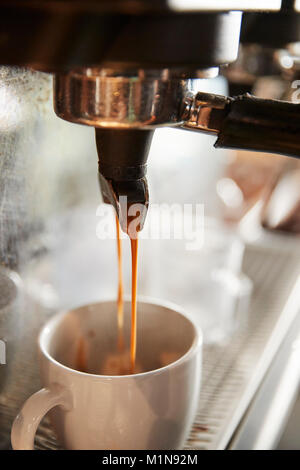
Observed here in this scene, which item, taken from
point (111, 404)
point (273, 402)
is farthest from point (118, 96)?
point (273, 402)

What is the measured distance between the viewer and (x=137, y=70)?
0.27 metres

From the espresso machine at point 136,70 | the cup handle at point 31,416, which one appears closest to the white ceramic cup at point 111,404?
the cup handle at point 31,416

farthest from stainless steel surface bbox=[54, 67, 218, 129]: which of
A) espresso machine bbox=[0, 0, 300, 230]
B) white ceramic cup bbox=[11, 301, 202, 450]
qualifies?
white ceramic cup bbox=[11, 301, 202, 450]

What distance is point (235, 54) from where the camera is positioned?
301 millimetres

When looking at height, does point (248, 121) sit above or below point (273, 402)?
above

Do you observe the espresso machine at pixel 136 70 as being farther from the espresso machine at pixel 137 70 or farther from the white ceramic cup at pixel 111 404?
the white ceramic cup at pixel 111 404

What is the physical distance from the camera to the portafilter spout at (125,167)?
0.31 m

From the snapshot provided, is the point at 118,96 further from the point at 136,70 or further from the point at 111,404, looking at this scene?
the point at 111,404

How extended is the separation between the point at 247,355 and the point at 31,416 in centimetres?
24

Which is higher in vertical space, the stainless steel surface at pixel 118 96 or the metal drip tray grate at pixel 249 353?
the stainless steel surface at pixel 118 96

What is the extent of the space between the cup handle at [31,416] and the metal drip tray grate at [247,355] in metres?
0.07

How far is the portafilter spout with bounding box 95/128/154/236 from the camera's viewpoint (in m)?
0.31

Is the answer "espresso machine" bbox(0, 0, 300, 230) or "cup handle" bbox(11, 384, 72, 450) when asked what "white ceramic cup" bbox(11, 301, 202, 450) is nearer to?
"cup handle" bbox(11, 384, 72, 450)
